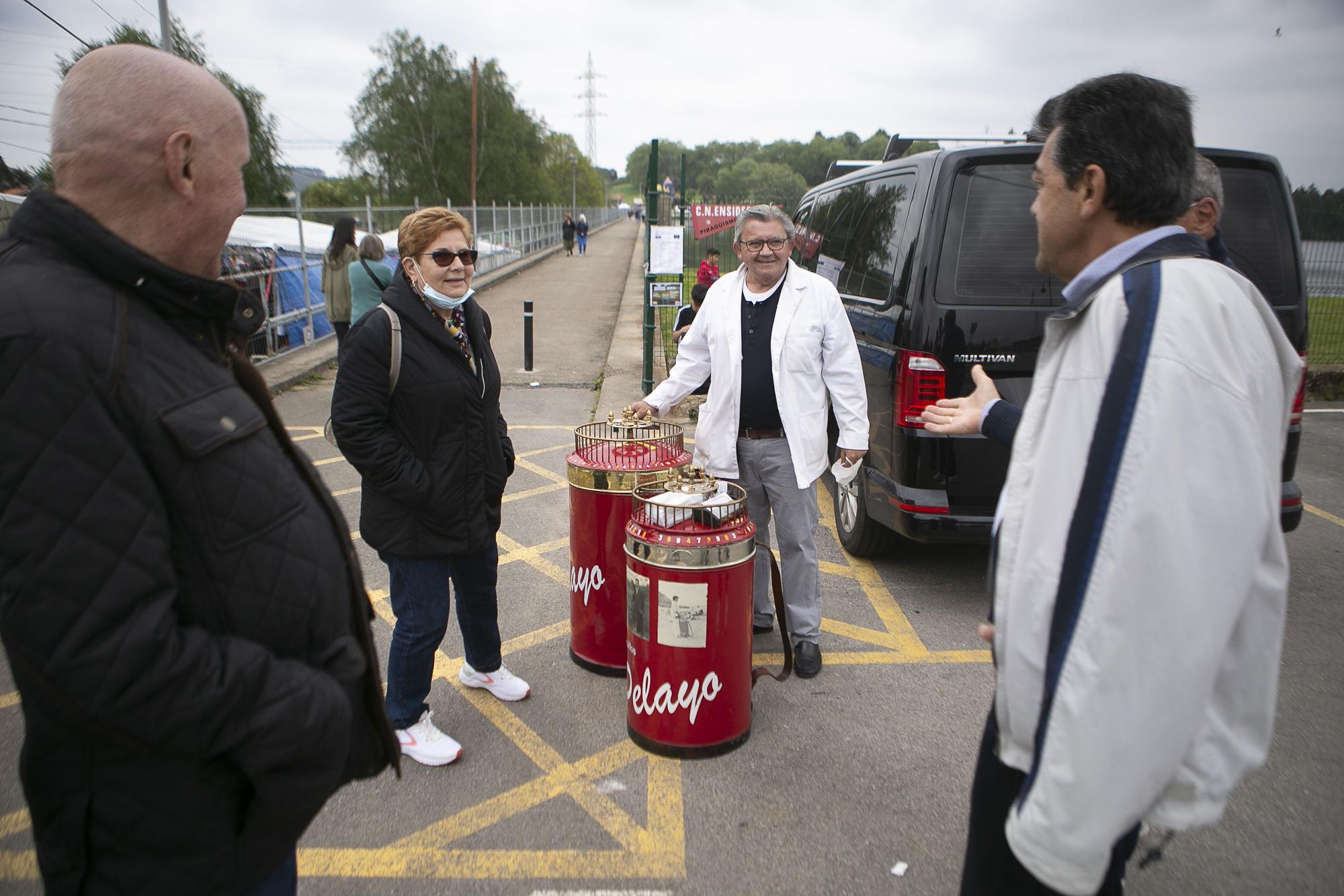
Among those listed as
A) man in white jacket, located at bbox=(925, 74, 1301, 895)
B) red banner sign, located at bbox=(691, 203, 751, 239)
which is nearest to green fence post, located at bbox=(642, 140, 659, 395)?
red banner sign, located at bbox=(691, 203, 751, 239)

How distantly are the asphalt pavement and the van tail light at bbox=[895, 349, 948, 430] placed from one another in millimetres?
1139

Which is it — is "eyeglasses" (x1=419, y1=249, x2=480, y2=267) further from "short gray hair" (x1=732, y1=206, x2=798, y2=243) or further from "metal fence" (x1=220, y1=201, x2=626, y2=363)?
"metal fence" (x1=220, y1=201, x2=626, y2=363)

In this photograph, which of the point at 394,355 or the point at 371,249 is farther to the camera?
the point at 371,249

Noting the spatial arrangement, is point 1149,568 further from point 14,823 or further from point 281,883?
point 14,823

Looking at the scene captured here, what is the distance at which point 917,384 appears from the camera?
3.95 meters

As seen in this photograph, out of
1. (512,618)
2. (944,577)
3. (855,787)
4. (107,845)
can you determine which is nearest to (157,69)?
(107,845)

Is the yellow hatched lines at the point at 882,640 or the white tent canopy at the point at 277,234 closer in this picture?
the yellow hatched lines at the point at 882,640

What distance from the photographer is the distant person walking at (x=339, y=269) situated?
31.2ft

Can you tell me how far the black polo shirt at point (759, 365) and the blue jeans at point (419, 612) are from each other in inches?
50.3

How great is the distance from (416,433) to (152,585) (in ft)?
5.75

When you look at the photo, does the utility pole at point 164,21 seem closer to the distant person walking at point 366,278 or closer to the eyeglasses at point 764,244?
the distant person walking at point 366,278

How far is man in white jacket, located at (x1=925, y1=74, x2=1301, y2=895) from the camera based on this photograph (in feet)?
3.90

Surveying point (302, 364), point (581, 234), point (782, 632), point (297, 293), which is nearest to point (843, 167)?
point (782, 632)

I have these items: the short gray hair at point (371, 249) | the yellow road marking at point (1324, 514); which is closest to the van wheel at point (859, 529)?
the yellow road marking at point (1324, 514)
